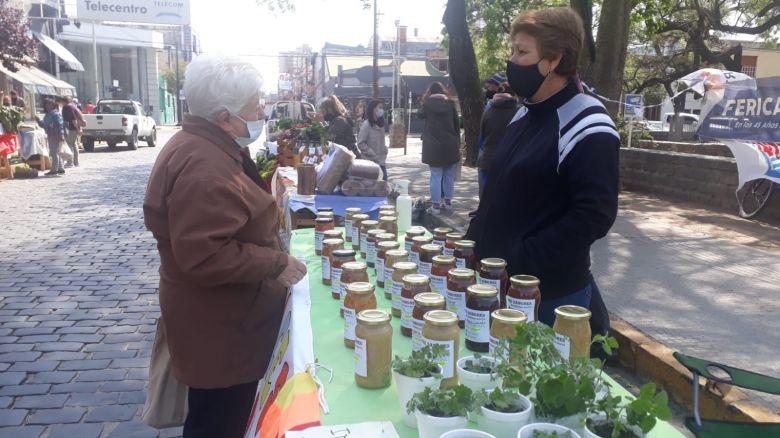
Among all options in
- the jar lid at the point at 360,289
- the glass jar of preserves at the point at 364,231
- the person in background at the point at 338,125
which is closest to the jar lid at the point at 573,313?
the jar lid at the point at 360,289

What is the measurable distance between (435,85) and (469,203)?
212 centimetres

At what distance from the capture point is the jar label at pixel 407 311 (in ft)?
7.24

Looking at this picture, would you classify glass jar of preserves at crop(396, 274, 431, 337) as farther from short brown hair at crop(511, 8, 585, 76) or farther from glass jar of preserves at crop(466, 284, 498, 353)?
short brown hair at crop(511, 8, 585, 76)

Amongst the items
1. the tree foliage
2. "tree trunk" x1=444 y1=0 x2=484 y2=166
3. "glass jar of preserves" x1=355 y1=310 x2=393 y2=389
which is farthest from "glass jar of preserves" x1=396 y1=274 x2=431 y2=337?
the tree foliage

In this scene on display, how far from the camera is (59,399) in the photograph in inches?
152

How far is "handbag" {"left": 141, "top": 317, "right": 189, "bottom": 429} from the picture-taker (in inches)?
105

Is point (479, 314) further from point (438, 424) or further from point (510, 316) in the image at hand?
point (438, 424)

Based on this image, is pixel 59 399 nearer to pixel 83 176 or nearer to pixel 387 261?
pixel 387 261

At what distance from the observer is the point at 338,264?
2.74 m

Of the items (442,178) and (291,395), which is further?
(442,178)

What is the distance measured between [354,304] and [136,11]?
4886cm

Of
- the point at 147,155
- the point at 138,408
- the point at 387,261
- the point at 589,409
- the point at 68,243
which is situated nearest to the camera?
the point at 589,409

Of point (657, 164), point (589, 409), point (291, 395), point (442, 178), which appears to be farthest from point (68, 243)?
point (657, 164)

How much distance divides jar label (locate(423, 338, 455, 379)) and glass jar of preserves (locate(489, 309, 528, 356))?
0.39 feet
